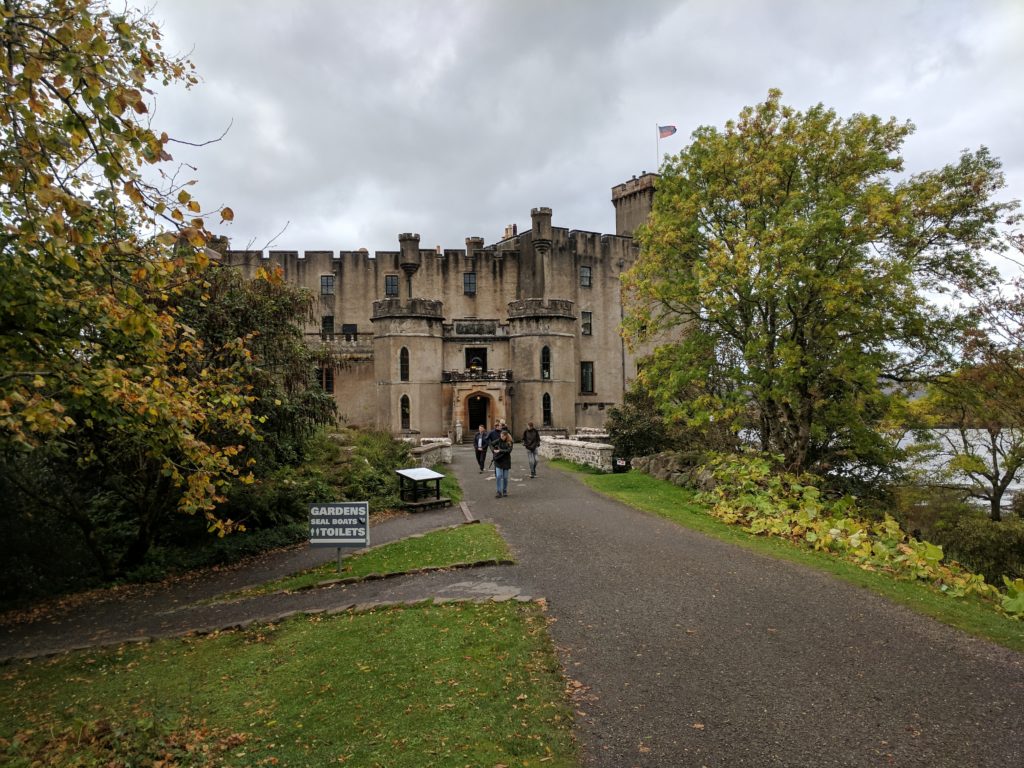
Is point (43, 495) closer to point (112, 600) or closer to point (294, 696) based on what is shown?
point (112, 600)

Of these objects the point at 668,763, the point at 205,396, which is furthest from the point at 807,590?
the point at 205,396

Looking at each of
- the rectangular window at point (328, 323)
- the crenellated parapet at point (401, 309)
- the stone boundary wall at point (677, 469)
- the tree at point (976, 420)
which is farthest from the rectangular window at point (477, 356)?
the tree at point (976, 420)

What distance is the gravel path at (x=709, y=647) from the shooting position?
4570 millimetres

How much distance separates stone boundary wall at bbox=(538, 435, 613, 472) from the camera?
20.7 m

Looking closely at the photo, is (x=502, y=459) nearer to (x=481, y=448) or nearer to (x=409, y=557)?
(x=409, y=557)

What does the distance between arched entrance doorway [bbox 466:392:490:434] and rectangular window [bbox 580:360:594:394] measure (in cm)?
912

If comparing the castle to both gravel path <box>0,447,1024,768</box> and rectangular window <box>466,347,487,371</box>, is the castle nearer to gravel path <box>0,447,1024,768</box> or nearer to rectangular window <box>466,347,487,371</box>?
rectangular window <box>466,347,487,371</box>

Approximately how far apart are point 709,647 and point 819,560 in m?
4.43

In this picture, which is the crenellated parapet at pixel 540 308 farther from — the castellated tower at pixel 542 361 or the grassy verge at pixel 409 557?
the grassy verge at pixel 409 557

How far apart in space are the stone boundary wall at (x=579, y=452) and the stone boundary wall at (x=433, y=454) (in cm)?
426

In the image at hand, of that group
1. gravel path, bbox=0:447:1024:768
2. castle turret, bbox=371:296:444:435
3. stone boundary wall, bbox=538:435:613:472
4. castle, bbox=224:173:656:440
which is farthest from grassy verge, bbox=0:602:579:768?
castle turret, bbox=371:296:444:435

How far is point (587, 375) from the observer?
42.4 meters

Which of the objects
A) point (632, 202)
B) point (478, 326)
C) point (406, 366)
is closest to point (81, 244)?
point (406, 366)

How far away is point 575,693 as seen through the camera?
532cm
